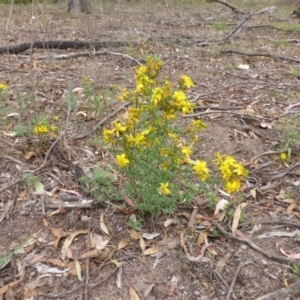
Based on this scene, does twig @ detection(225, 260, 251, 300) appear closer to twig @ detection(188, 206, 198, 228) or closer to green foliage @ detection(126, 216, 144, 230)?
twig @ detection(188, 206, 198, 228)

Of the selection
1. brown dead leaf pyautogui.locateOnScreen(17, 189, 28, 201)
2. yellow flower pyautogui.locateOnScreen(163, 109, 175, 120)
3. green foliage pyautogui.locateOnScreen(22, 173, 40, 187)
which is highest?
yellow flower pyautogui.locateOnScreen(163, 109, 175, 120)

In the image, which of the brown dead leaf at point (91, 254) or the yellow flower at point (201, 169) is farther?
the brown dead leaf at point (91, 254)

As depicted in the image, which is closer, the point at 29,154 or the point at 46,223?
the point at 46,223

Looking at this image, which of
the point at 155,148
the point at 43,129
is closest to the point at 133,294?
the point at 155,148

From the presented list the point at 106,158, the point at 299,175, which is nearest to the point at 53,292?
the point at 106,158

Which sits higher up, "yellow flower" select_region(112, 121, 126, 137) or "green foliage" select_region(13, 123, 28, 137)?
"yellow flower" select_region(112, 121, 126, 137)

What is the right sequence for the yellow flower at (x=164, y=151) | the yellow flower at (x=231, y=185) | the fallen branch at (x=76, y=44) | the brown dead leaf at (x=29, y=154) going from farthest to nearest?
1. the fallen branch at (x=76, y=44)
2. the brown dead leaf at (x=29, y=154)
3. the yellow flower at (x=164, y=151)
4. the yellow flower at (x=231, y=185)

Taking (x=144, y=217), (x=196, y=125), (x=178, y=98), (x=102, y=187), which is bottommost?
(x=144, y=217)

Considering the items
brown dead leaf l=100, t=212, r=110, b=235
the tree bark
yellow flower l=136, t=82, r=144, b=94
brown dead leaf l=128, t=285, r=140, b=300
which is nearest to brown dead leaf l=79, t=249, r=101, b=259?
brown dead leaf l=100, t=212, r=110, b=235

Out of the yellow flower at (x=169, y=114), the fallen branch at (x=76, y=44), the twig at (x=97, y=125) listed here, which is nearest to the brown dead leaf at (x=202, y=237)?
the yellow flower at (x=169, y=114)

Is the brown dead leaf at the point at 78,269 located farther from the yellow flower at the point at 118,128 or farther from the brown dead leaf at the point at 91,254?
the yellow flower at the point at 118,128

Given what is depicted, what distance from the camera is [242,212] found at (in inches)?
92.0

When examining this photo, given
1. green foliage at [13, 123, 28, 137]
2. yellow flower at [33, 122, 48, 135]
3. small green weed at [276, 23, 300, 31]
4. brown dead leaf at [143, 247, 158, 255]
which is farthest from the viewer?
small green weed at [276, 23, 300, 31]

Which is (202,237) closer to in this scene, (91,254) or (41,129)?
(91,254)
